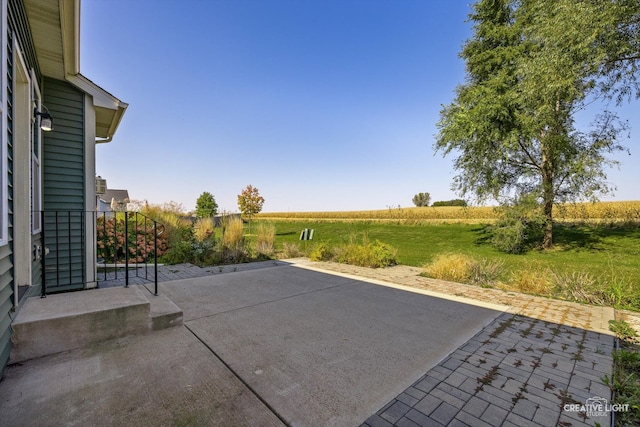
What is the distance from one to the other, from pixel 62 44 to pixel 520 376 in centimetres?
591

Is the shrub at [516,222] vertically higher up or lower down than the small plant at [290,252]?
higher up

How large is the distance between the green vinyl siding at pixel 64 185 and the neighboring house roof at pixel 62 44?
22 cm

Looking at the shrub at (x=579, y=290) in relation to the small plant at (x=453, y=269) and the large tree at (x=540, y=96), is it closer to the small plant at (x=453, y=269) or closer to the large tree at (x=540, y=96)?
the small plant at (x=453, y=269)

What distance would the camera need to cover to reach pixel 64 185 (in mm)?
4145

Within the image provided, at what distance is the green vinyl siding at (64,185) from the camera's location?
158 inches

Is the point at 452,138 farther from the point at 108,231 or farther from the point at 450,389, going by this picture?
the point at 108,231

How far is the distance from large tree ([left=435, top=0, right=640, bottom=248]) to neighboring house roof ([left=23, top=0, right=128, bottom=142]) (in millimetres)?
10835

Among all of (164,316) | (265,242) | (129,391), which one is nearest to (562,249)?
(265,242)

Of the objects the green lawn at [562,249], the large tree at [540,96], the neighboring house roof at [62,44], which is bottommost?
the green lawn at [562,249]

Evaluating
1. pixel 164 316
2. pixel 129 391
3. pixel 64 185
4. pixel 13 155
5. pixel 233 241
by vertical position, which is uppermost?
pixel 13 155

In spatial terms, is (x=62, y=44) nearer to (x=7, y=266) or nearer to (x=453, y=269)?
(x=7, y=266)

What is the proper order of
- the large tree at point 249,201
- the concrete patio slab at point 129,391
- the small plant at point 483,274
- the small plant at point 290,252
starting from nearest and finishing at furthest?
1. the concrete patio slab at point 129,391
2. the small plant at point 483,274
3. the small plant at point 290,252
4. the large tree at point 249,201

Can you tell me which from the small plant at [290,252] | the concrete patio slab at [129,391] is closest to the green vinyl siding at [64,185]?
the concrete patio slab at [129,391]

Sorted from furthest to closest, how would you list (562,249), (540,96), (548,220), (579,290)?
(562,249) → (548,220) → (540,96) → (579,290)
